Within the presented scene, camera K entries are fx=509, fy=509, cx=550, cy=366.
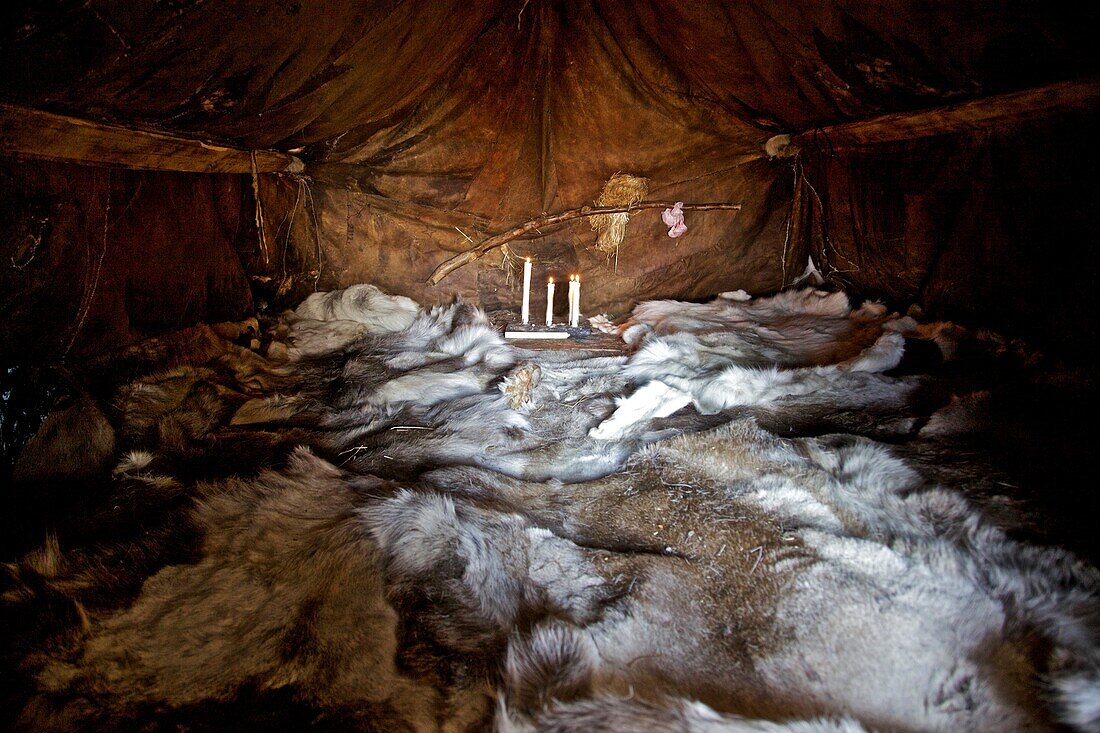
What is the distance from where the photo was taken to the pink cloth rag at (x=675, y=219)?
12.5 feet

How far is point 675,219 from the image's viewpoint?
3.83 meters

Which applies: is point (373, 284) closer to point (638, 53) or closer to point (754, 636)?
point (638, 53)

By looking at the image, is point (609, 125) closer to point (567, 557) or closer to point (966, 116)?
point (966, 116)

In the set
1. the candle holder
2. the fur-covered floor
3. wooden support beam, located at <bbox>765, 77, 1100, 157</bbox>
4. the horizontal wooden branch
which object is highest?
wooden support beam, located at <bbox>765, 77, 1100, 157</bbox>

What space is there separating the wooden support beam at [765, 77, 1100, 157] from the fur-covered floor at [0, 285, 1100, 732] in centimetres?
103

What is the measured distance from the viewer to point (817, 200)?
363 cm

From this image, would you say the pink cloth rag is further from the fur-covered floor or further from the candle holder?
the fur-covered floor

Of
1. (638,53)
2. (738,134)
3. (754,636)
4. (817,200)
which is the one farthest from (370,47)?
(817,200)

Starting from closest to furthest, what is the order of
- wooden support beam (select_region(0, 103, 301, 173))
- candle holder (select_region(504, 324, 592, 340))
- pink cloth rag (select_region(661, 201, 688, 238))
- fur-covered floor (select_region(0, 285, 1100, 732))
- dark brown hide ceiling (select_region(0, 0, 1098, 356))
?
fur-covered floor (select_region(0, 285, 1100, 732)), wooden support beam (select_region(0, 103, 301, 173)), dark brown hide ceiling (select_region(0, 0, 1098, 356)), candle holder (select_region(504, 324, 592, 340)), pink cloth rag (select_region(661, 201, 688, 238))

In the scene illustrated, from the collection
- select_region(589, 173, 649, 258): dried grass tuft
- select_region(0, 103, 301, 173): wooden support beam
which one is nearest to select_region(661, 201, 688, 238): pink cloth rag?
select_region(589, 173, 649, 258): dried grass tuft

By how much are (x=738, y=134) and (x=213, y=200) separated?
3367mm

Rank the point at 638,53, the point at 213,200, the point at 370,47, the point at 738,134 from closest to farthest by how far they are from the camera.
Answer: the point at 370,47 < the point at 213,200 < the point at 638,53 < the point at 738,134

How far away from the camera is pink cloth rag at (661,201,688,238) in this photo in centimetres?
379

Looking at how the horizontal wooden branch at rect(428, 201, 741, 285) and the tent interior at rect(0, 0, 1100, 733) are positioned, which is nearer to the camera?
the tent interior at rect(0, 0, 1100, 733)
